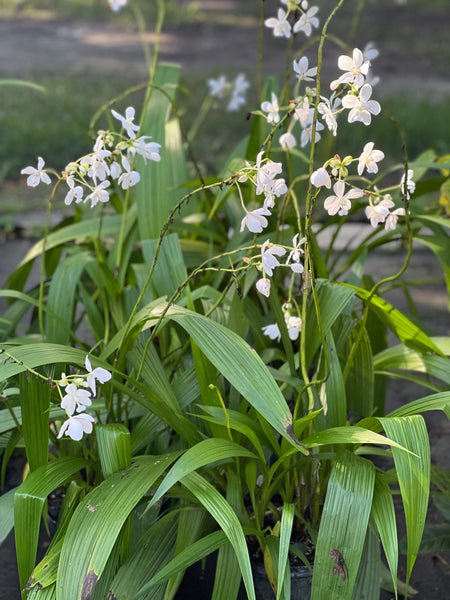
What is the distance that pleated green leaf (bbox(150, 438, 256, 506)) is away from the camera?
3.75 feet

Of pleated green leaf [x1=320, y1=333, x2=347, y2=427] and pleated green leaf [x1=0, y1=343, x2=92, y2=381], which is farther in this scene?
pleated green leaf [x1=320, y1=333, x2=347, y2=427]

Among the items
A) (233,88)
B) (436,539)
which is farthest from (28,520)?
(233,88)

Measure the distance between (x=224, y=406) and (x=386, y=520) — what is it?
0.33m

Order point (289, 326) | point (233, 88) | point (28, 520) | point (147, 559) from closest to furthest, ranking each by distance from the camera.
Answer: point (28, 520) < point (147, 559) < point (289, 326) < point (233, 88)

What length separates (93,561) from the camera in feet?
3.72

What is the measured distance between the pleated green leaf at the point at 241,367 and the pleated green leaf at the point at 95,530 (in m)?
0.21

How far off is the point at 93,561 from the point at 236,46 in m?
6.18

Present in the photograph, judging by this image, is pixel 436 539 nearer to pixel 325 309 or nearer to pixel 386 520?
pixel 386 520

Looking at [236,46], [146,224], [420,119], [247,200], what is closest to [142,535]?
[146,224]

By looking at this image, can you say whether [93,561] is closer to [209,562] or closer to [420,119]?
[209,562]

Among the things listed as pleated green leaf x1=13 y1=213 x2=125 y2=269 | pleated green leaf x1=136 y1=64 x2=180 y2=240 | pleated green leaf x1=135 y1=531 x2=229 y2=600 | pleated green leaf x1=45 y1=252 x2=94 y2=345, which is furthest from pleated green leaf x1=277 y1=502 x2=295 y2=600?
pleated green leaf x1=13 y1=213 x2=125 y2=269

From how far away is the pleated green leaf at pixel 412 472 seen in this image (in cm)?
115

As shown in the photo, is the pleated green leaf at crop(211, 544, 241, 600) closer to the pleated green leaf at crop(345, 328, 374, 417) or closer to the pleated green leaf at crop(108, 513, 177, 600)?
the pleated green leaf at crop(108, 513, 177, 600)

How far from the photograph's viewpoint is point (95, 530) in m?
1.17
